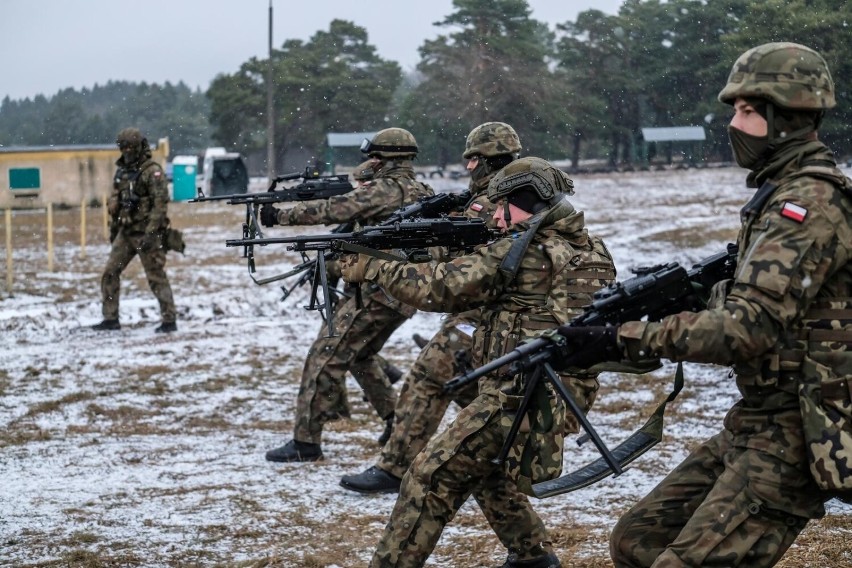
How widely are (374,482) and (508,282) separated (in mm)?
2528

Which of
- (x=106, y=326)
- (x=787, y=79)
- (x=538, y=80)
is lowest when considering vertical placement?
(x=106, y=326)

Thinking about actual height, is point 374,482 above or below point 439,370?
below

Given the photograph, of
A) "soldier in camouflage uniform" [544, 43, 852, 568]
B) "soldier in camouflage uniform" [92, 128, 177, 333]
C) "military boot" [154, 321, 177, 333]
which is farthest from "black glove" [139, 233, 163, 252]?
"soldier in camouflage uniform" [544, 43, 852, 568]

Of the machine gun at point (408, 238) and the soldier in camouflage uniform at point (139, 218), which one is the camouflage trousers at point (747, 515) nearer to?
the machine gun at point (408, 238)

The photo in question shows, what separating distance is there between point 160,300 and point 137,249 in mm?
694

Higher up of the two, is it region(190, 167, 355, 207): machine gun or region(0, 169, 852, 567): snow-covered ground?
region(190, 167, 355, 207): machine gun

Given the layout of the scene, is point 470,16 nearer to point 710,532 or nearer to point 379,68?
point 379,68

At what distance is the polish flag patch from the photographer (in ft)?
11.4

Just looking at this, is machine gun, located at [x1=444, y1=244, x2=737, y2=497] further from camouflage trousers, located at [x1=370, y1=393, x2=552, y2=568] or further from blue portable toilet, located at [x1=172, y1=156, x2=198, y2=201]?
blue portable toilet, located at [x1=172, y1=156, x2=198, y2=201]

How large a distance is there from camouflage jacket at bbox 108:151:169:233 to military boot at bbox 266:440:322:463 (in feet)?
19.4

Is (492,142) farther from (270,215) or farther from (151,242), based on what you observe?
(151,242)

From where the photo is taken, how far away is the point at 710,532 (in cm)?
361

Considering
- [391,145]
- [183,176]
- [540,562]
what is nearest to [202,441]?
Result: [391,145]

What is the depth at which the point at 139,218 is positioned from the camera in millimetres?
13414
